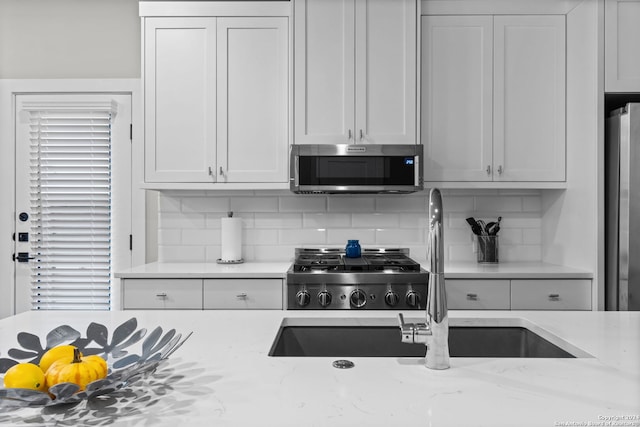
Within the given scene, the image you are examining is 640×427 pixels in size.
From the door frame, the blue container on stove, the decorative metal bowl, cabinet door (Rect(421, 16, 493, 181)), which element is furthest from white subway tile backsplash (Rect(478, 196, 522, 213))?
the decorative metal bowl

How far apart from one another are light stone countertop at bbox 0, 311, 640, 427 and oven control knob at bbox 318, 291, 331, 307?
1366 millimetres

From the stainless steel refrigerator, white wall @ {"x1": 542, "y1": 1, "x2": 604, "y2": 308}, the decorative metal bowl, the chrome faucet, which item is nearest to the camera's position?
the decorative metal bowl

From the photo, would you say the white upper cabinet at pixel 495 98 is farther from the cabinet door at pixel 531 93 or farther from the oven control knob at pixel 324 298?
the oven control knob at pixel 324 298

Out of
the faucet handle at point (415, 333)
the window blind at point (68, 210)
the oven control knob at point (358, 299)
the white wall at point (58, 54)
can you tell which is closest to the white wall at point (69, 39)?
the white wall at point (58, 54)

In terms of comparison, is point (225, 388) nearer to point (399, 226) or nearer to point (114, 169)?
point (399, 226)

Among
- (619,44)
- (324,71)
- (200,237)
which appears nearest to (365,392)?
(324,71)

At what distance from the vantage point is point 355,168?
2.91 metres

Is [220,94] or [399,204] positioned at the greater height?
[220,94]

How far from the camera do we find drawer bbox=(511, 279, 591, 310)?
2.70 m

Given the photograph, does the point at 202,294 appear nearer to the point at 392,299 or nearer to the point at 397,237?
the point at 392,299

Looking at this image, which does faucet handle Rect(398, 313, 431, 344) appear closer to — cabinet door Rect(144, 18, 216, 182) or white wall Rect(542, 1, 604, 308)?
white wall Rect(542, 1, 604, 308)

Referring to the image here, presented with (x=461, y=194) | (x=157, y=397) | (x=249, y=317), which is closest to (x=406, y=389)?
(x=157, y=397)

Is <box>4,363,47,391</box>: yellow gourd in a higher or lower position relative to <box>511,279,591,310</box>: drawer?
higher

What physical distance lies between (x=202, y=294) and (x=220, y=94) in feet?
4.04
